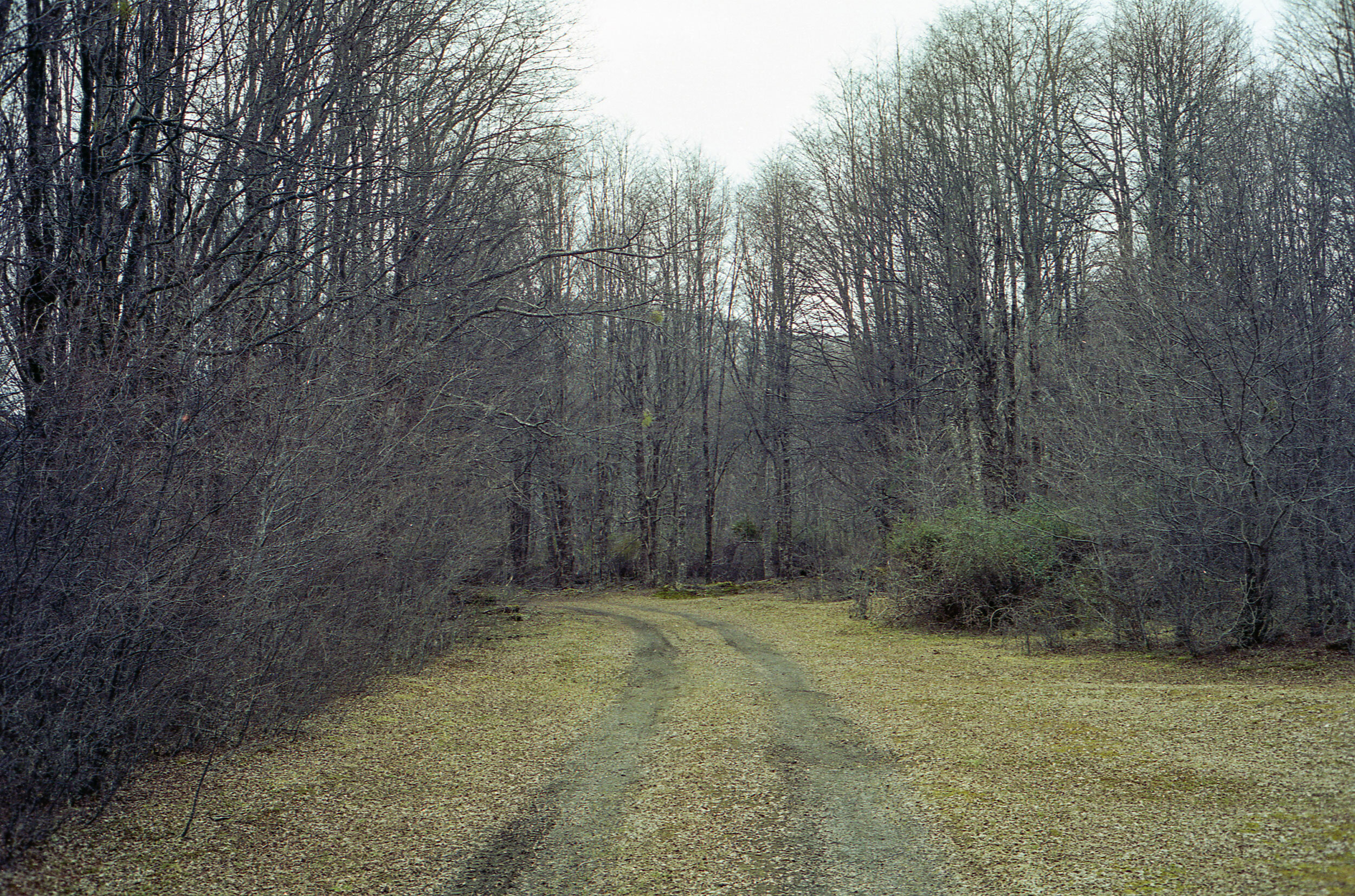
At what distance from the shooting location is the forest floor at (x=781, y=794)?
438 cm

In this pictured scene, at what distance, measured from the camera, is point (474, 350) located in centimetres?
1427

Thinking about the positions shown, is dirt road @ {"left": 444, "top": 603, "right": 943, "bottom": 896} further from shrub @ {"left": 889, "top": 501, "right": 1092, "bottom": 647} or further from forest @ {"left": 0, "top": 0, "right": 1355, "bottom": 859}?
shrub @ {"left": 889, "top": 501, "right": 1092, "bottom": 647}

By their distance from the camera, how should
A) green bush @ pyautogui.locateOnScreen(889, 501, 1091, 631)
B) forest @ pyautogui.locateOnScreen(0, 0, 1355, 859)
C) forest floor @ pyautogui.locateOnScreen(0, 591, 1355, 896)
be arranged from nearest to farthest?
1. forest floor @ pyautogui.locateOnScreen(0, 591, 1355, 896)
2. forest @ pyautogui.locateOnScreen(0, 0, 1355, 859)
3. green bush @ pyautogui.locateOnScreen(889, 501, 1091, 631)

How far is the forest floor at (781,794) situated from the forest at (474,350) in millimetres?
686

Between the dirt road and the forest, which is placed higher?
the forest

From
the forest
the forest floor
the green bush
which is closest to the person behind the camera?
the forest floor

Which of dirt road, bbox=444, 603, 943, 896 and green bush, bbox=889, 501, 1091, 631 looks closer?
dirt road, bbox=444, 603, 943, 896

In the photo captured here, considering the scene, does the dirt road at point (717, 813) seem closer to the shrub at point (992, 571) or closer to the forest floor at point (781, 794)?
the forest floor at point (781, 794)

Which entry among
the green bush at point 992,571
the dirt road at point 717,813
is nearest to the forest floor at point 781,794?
the dirt road at point 717,813

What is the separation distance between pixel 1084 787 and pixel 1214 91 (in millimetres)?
17740

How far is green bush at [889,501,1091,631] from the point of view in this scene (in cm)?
1268

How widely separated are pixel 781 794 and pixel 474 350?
33.2 feet

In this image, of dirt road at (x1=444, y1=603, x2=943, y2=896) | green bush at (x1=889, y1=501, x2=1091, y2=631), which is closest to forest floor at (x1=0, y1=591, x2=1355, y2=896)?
dirt road at (x1=444, y1=603, x2=943, y2=896)

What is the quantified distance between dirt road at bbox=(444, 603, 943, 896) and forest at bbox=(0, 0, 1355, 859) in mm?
2554
